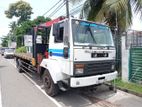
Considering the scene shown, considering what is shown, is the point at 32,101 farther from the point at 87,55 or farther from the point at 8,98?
the point at 87,55

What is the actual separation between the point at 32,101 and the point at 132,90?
3.68 m

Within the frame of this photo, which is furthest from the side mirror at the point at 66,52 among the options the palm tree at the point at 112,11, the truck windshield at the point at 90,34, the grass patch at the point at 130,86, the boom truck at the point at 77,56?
the palm tree at the point at 112,11

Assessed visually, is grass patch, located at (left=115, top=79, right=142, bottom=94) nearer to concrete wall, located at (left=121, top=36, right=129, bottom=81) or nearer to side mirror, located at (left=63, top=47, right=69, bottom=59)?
concrete wall, located at (left=121, top=36, right=129, bottom=81)

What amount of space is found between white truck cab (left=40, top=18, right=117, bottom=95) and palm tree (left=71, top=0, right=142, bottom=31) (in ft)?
6.15

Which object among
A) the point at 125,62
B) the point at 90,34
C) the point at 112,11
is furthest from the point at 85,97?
the point at 112,11

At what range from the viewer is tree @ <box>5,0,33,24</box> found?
51.9 meters

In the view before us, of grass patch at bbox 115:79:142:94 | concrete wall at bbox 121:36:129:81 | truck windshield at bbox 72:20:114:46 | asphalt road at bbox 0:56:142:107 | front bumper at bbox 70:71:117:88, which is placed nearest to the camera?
front bumper at bbox 70:71:117:88

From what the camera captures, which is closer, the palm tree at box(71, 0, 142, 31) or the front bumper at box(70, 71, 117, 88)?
the front bumper at box(70, 71, 117, 88)

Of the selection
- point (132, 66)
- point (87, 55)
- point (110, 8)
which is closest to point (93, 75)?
point (87, 55)

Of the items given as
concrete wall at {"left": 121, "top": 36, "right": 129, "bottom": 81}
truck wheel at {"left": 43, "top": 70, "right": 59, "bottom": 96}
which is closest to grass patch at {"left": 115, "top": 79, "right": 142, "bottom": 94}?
concrete wall at {"left": 121, "top": 36, "right": 129, "bottom": 81}

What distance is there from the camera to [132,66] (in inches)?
375

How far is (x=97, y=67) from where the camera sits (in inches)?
282

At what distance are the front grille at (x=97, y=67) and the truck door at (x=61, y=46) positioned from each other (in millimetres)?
611

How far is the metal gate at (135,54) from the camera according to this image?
360 inches
